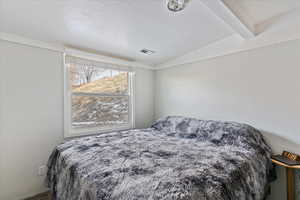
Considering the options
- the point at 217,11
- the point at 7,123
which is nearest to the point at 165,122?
the point at 217,11

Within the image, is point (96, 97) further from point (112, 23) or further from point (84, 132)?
point (112, 23)

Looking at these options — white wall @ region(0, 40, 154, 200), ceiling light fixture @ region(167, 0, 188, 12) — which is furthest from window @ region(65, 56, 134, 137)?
ceiling light fixture @ region(167, 0, 188, 12)

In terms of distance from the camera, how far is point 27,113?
6.48 ft

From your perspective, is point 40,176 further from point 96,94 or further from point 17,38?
point 17,38

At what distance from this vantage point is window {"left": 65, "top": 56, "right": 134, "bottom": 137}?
2.39 metres

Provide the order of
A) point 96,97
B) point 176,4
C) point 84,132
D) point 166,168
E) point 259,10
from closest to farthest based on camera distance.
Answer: point 166,168, point 176,4, point 259,10, point 84,132, point 96,97

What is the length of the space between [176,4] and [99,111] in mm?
2148

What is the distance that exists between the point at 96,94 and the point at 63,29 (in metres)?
1.17

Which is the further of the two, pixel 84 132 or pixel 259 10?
pixel 84 132

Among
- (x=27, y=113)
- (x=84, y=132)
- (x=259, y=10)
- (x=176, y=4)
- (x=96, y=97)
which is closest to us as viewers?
(x=176, y=4)

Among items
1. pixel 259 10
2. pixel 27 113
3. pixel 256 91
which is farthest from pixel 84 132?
pixel 259 10

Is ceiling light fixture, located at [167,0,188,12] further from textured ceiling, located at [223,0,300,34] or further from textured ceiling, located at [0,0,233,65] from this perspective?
textured ceiling, located at [223,0,300,34]

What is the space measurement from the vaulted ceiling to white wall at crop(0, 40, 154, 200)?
33cm

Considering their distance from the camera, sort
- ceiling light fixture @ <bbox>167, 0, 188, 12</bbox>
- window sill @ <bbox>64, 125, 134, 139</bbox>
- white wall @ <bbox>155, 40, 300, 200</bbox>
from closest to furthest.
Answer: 1. ceiling light fixture @ <bbox>167, 0, 188, 12</bbox>
2. white wall @ <bbox>155, 40, 300, 200</bbox>
3. window sill @ <bbox>64, 125, 134, 139</bbox>
